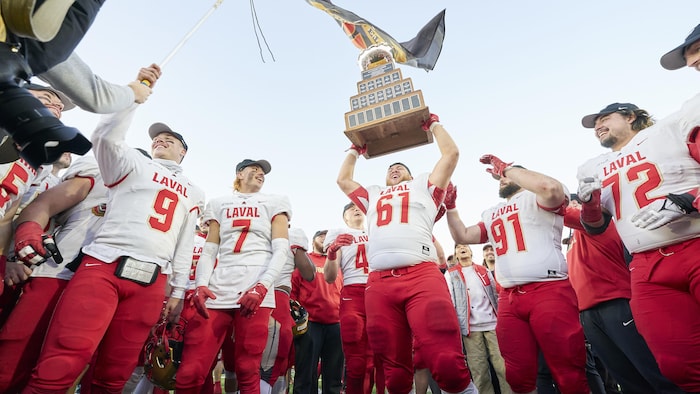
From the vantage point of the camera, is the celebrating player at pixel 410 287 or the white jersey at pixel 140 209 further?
the celebrating player at pixel 410 287

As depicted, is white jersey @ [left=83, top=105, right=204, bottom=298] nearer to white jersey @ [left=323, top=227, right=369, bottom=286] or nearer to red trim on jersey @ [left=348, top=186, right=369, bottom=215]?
red trim on jersey @ [left=348, top=186, right=369, bottom=215]

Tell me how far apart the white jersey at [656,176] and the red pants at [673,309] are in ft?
0.33

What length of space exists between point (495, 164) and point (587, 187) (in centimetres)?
122

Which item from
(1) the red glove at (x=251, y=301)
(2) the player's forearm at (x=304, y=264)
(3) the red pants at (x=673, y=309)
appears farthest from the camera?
(2) the player's forearm at (x=304, y=264)

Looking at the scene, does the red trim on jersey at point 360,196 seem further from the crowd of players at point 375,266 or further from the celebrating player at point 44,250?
the celebrating player at point 44,250

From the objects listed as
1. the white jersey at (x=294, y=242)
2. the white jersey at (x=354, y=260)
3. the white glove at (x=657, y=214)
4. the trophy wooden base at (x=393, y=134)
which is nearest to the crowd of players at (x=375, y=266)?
the white glove at (x=657, y=214)

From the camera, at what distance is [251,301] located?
9.97ft

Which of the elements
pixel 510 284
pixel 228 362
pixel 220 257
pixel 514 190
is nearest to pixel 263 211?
pixel 220 257

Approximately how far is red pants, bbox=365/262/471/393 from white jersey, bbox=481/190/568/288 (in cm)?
90

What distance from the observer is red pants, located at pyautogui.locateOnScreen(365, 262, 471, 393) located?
2.74 meters

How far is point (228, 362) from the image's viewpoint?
3.64 metres

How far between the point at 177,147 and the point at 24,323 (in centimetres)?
194

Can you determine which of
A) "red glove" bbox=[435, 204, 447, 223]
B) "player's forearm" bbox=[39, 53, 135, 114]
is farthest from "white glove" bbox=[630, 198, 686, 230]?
"player's forearm" bbox=[39, 53, 135, 114]

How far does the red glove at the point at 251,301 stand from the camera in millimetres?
3037
